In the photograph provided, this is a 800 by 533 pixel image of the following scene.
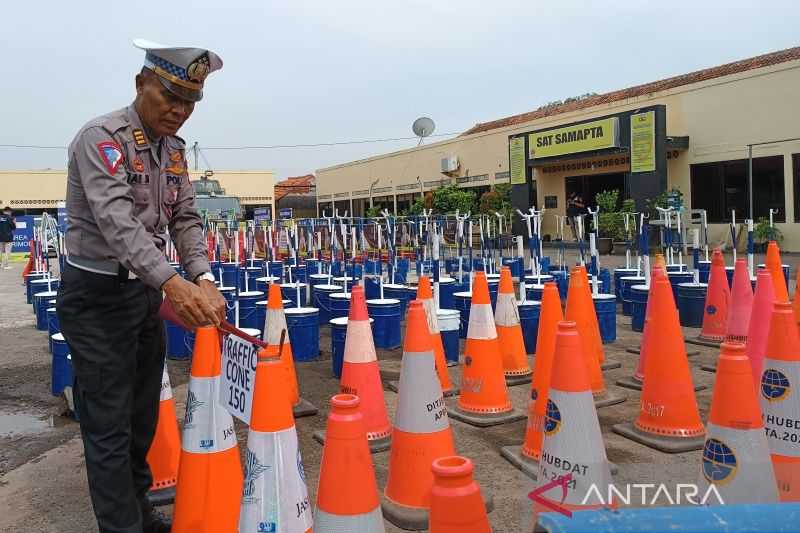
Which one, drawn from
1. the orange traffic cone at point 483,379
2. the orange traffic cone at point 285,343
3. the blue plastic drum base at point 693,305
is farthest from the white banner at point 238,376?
the blue plastic drum base at point 693,305

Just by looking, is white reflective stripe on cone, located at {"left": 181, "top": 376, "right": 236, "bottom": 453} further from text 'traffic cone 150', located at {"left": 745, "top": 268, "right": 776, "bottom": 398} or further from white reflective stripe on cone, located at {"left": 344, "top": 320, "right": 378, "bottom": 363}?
text 'traffic cone 150', located at {"left": 745, "top": 268, "right": 776, "bottom": 398}

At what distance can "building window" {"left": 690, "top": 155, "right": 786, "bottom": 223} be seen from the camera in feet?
68.5

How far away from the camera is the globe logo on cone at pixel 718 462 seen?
274 cm

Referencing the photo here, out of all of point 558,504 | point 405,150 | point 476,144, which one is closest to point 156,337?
point 558,504

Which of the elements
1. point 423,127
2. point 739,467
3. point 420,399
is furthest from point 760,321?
point 423,127

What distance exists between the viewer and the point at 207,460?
9.92 feet

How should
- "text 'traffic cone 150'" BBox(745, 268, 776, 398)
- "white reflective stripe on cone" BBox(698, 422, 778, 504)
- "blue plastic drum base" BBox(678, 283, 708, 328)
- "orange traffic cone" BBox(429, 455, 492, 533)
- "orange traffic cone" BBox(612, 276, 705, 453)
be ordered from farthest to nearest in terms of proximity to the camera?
"blue plastic drum base" BBox(678, 283, 708, 328) → "text 'traffic cone 150'" BBox(745, 268, 776, 398) → "orange traffic cone" BBox(612, 276, 705, 453) → "white reflective stripe on cone" BBox(698, 422, 778, 504) → "orange traffic cone" BBox(429, 455, 492, 533)

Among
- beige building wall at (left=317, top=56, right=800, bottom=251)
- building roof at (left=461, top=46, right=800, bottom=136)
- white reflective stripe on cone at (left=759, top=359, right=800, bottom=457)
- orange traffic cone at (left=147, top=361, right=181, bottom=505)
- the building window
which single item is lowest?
orange traffic cone at (left=147, top=361, right=181, bottom=505)

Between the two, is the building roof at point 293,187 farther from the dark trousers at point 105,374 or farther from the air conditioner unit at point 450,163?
the dark trousers at point 105,374

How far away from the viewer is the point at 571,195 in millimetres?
27125

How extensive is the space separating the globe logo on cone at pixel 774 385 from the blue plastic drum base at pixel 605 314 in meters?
3.98

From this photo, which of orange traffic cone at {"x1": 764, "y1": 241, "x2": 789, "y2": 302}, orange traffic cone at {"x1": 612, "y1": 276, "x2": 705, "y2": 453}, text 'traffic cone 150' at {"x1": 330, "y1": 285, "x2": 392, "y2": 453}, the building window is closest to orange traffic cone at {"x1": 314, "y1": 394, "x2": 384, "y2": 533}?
text 'traffic cone 150' at {"x1": 330, "y1": 285, "x2": 392, "y2": 453}

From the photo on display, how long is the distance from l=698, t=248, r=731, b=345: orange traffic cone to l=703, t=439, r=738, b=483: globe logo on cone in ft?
15.7

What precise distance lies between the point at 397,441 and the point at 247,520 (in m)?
1.18
